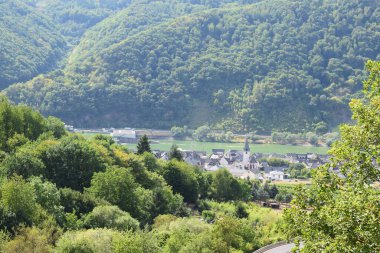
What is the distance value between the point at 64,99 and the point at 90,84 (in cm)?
1262

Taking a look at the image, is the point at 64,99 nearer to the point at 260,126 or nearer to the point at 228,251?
Answer: the point at 260,126

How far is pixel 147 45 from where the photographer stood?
18462cm

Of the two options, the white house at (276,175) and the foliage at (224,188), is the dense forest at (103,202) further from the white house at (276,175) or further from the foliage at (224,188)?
the white house at (276,175)

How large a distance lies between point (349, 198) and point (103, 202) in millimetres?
23638

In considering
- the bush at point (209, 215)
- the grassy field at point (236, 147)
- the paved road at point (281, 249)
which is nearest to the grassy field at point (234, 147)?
the grassy field at point (236, 147)

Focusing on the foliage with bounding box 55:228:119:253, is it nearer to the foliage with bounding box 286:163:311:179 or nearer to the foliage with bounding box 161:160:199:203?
the foliage with bounding box 161:160:199:203

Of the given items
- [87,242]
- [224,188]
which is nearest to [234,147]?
[224,188]

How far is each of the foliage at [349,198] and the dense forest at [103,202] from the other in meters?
3.17

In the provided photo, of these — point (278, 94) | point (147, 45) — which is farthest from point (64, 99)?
point (278, 94)

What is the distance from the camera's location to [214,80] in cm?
16975

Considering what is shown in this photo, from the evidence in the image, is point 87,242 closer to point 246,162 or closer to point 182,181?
point 182,181

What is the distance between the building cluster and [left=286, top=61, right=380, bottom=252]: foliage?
72406mm

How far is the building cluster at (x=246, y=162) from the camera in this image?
8794 cm

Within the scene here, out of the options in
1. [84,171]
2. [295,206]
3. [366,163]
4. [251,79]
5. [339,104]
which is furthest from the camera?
[251,79]
